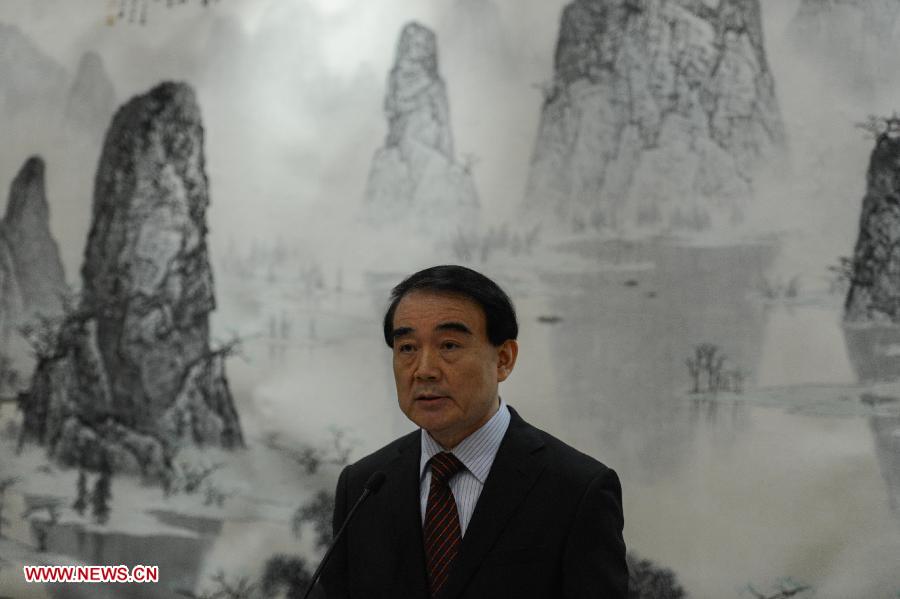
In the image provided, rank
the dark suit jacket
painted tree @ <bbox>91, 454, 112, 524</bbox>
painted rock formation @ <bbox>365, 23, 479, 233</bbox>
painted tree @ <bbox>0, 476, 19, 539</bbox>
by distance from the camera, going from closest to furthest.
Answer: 1. the dark suit jacket
2. painted rock formation @ <bbox>365, 23, 479, 233</bbox>
3. painted tree @ <bbox>91, 454, 112, 524</bbox>
4. painted tree @ <bbox>0, 476, 19, 539</bbox>

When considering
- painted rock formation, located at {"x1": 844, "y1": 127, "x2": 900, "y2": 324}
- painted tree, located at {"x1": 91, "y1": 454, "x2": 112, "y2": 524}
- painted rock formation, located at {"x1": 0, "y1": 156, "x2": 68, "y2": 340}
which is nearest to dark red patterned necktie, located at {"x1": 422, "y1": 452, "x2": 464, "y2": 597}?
painted rock formation, located at {"x1": 844, "y1": 127, "x2": 900, "y2": 324}

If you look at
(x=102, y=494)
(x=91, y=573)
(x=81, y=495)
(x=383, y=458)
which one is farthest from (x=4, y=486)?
(x=383, y=458)

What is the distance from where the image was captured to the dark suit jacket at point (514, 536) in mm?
1612

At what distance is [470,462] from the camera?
1.75m

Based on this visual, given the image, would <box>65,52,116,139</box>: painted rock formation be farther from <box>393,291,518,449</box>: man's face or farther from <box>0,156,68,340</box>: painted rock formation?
<box>393,291,518,449</box>: man's face

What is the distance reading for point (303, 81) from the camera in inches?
175

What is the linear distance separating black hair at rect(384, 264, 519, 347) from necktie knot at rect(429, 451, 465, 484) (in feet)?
0.68

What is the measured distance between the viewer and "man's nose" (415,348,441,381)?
5.57 ft

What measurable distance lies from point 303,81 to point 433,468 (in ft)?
9.83

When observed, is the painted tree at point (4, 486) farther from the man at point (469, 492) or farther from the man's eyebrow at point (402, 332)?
the man's eyebrow at point (402, 332)

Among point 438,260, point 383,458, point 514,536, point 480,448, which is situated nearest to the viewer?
point 514,536

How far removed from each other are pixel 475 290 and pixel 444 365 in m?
0.14

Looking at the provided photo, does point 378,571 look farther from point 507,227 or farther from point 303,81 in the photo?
point 303,81

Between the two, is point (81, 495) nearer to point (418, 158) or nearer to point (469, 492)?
point (418, 158)
